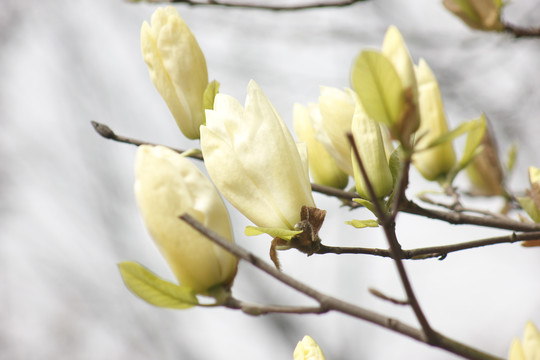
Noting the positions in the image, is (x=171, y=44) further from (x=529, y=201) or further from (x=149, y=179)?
(x=529, y=201)

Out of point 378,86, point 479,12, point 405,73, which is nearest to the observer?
point 378,86

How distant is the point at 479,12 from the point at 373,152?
17.7 inches

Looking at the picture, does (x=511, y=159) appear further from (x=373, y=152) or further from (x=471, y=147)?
(x=373, y=152)

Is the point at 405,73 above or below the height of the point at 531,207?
above

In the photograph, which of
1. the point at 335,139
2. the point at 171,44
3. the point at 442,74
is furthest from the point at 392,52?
the point at 442,74

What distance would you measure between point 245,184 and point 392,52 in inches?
9.4

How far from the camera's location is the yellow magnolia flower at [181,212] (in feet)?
1.39

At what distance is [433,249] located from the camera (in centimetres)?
49

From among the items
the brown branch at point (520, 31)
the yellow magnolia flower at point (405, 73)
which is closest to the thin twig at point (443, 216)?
the yellow magnolia flower at point (405, 73)

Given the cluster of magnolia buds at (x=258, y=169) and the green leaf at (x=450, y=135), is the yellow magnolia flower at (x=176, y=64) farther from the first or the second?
the green leaf at (x=450, y=135)

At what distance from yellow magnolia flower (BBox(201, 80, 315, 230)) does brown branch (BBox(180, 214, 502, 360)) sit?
9cm

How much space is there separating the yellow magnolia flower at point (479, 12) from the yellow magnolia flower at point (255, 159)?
0.45m

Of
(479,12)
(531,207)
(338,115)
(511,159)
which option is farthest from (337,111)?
(511,159)

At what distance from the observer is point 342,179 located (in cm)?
71
